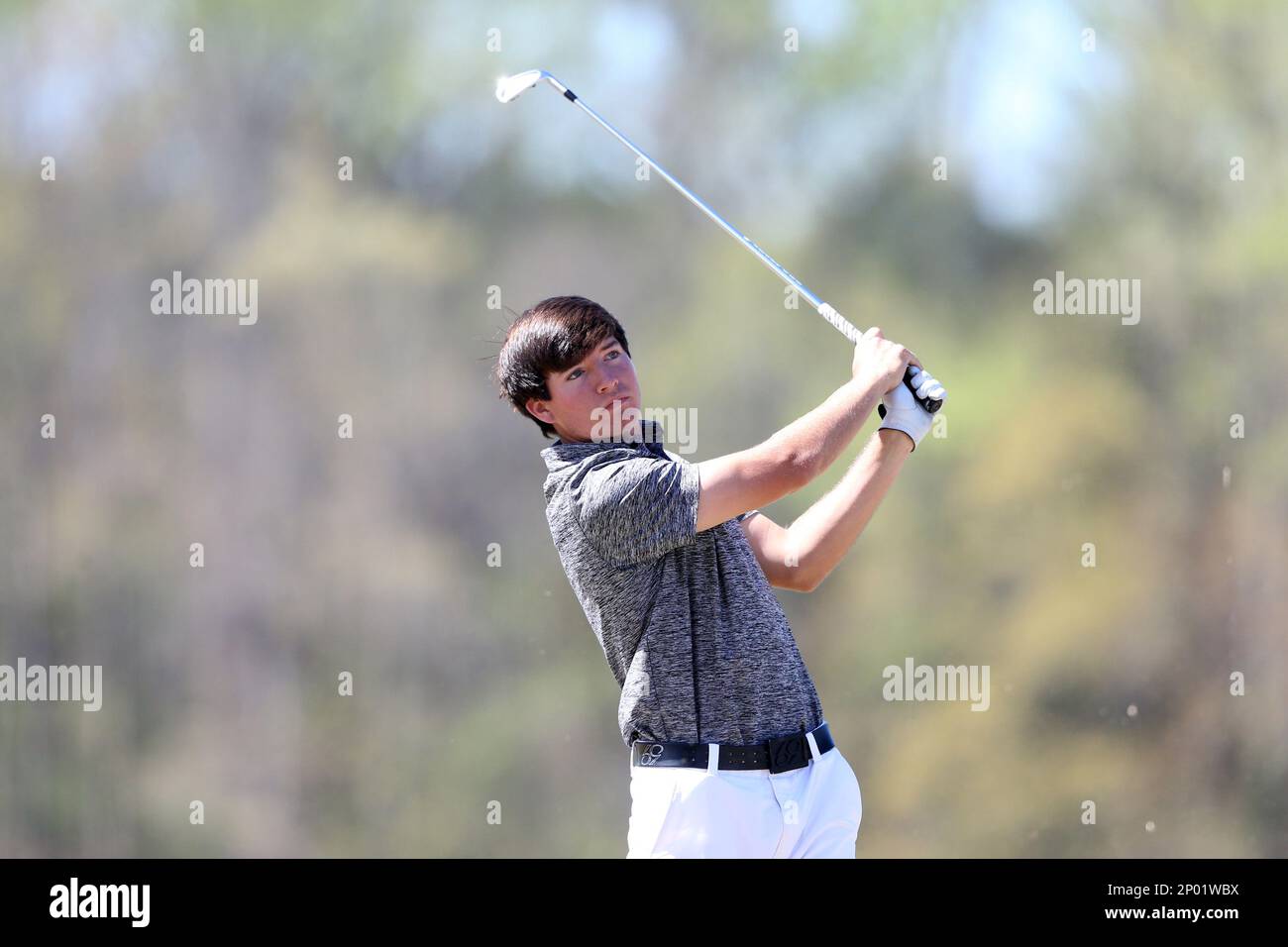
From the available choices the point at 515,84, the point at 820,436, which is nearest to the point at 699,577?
the point at 820,436

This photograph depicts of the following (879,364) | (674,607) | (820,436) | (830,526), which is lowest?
(674,607)

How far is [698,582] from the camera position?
222cm

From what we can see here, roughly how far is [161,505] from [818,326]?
16.1ft

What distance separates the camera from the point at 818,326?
35.7ft

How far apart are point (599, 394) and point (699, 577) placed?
305 mm

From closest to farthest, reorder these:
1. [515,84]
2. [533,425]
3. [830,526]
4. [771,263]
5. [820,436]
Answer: [820,436] < [830,526] < [771,263] < [515,84] < [533,425]

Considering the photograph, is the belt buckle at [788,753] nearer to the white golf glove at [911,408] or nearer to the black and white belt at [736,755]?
the black and white belt at [736,755]

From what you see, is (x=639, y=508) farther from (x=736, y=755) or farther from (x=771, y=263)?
(x=771, y=263)

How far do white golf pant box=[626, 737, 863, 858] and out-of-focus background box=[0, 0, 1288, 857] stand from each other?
8.36 meters

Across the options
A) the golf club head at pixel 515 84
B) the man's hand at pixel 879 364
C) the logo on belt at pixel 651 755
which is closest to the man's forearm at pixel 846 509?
the man's hand at pixel 879 364

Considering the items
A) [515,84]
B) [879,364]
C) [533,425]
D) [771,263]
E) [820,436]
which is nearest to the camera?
[820,436]

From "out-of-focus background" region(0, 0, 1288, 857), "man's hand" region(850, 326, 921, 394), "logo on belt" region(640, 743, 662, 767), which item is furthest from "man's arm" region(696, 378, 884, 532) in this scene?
"out-of-focus background" region(0, 0, 1288, 857)
